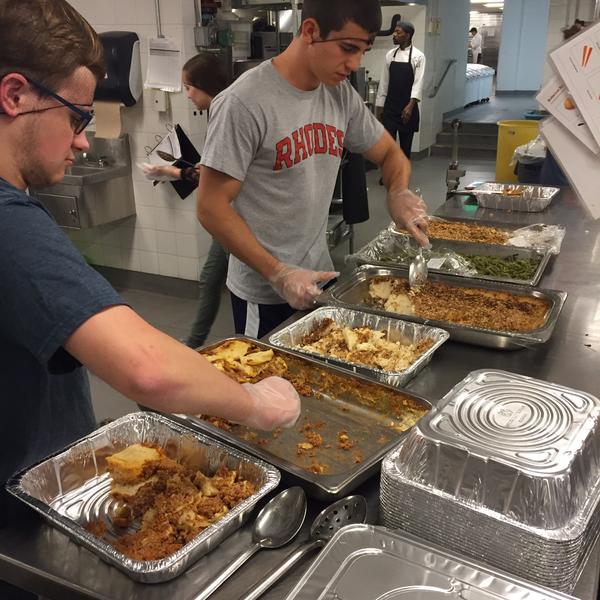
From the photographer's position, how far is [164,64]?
4.05 metres

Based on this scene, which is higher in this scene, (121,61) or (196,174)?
(121,61)

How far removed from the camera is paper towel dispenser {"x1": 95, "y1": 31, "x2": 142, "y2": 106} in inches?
159

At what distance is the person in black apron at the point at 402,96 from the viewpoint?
7.66m

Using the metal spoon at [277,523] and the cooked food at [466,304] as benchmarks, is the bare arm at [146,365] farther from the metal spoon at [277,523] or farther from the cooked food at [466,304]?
the cooked food at [466,304]

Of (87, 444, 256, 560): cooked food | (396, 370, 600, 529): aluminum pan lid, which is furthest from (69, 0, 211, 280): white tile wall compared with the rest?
(396, 370, 600, 529): aluminum pan lid

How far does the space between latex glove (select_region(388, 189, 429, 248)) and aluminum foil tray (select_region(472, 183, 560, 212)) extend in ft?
3.61

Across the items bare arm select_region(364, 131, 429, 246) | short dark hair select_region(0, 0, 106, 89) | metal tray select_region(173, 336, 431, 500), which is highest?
short dark hair select_region(0, 0, 106, 89)

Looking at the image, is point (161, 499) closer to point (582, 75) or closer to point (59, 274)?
point (59, 274)

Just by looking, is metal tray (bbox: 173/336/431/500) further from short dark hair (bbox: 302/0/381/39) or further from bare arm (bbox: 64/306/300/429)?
short dark hair (bbox: 302/0/381/39)

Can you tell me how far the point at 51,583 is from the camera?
0.97 meters

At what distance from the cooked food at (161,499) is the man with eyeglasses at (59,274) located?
160mm

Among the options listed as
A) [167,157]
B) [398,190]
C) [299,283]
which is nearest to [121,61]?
[167,157]

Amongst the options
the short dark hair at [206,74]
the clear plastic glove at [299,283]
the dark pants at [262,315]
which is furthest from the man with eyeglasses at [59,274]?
the short dark hair at [206,74]

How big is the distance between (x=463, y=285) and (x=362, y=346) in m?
0.59
